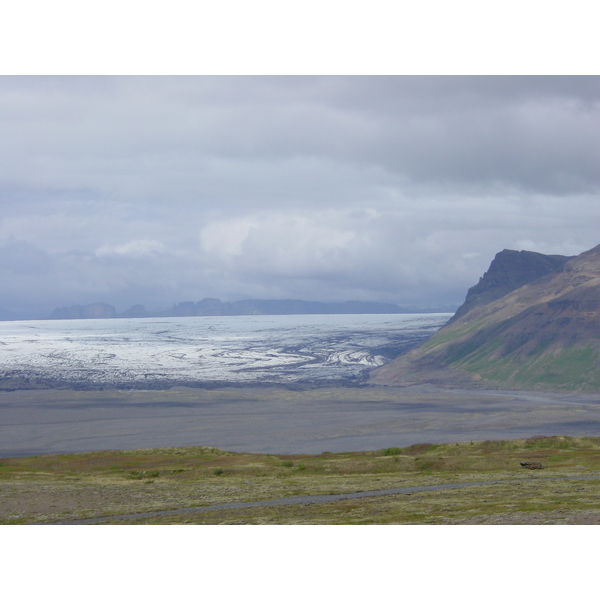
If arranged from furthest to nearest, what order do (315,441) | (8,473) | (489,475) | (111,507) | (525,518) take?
1. (315,441)
2. (8,473)
3. (489,475)
4. (111,507)
5. (525,518)

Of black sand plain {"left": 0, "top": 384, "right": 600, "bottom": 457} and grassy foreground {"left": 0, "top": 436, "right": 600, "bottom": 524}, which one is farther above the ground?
grassy foreground {"left": 0, "top": 436, "right": 600, "bottom": 524}

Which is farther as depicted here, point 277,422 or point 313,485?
point 277,422

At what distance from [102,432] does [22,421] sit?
32.2 metres

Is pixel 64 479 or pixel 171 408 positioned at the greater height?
pixel 64 479

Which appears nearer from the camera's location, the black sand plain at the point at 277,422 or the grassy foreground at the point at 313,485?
the grassy foreground at the point at 313,485

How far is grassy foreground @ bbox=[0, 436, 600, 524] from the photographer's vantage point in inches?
1677

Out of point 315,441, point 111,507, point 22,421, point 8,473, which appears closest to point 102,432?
point 22,421

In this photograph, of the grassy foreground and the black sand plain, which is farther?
the black sand plain

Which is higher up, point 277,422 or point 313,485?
point 313,485

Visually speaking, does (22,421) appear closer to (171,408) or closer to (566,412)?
(171,408)

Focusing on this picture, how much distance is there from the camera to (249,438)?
135 m

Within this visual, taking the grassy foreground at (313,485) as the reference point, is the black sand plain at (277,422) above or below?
below

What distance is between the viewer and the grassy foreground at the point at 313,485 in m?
42.6

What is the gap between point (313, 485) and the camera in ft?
199
